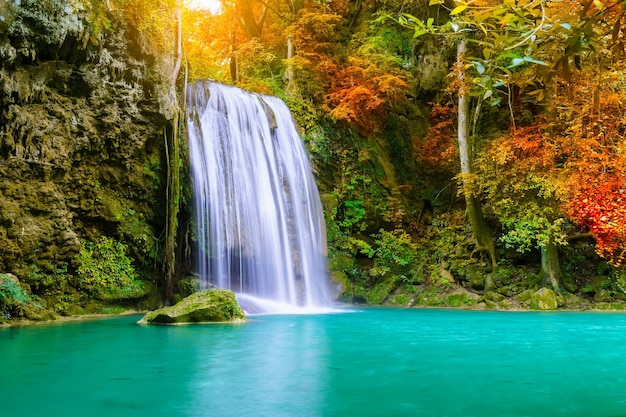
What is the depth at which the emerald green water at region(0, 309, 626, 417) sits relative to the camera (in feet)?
10.4

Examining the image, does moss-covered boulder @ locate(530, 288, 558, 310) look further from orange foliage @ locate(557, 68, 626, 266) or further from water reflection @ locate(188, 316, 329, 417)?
water reflection @ locate(188, 316, 329, 417)

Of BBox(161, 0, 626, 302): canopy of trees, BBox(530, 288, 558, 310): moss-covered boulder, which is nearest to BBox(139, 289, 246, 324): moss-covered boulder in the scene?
BBox(161, 0, 626, 302): canopy of trees

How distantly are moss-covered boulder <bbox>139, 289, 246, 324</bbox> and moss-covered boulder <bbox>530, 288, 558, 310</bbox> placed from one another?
23.0 ft

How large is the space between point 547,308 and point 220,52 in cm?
1418

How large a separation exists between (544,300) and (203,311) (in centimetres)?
792

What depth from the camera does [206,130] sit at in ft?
41.2

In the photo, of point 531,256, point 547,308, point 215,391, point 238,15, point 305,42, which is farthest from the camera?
point 238,15

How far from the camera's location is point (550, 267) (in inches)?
490

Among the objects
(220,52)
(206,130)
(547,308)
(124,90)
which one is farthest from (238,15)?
(547,308)

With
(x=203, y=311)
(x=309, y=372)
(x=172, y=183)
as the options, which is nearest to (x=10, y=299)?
(x=203, y=311)

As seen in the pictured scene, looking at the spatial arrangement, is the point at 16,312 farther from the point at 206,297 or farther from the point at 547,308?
the point at 547,308

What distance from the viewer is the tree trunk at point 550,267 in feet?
40.5

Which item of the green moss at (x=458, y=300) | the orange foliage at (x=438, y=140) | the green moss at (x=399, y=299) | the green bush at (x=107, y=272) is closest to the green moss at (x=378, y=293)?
the green moss at (x=399, y=299)

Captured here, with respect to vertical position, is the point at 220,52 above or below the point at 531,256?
above
